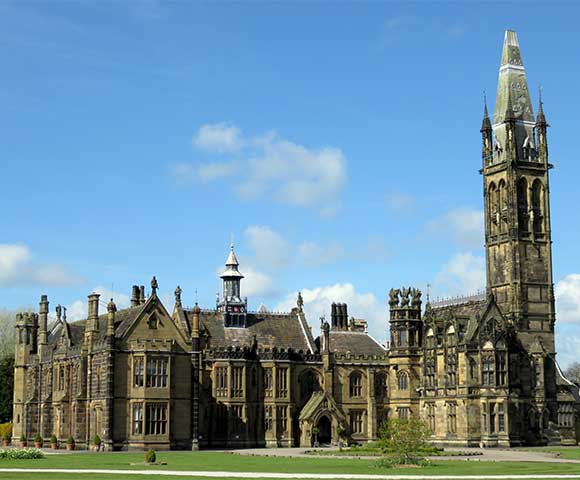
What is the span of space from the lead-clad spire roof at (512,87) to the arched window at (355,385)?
101 ft

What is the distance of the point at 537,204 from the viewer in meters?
106

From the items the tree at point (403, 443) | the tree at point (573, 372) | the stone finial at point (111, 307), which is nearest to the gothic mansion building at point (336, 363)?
the stone finial at point (111, 307)

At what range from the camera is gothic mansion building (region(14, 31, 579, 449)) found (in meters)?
86.2

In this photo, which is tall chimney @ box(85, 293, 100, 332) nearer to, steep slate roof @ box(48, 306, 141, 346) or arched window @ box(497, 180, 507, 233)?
→ steep slate roof @ box(48, 306, 141, 346)

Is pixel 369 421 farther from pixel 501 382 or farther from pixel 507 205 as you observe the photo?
pixel 507 205

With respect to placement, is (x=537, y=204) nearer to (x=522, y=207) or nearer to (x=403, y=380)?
(x=522, y=207)

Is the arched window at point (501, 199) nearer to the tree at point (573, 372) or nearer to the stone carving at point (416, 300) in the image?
the stone carving at point (416, 300)

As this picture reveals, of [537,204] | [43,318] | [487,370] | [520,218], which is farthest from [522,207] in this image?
[43,318]

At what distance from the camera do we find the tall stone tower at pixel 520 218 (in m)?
101

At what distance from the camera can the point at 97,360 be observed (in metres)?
87.1

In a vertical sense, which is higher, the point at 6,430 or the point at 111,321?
the point at 111,321

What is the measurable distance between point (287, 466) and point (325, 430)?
1629 inches

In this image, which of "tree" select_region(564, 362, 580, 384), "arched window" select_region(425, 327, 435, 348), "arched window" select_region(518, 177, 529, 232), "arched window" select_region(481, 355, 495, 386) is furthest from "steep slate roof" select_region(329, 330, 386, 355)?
"tree" select_region(564, 362, 580, 384)

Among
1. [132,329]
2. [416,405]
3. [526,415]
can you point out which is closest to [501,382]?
[526,415]
